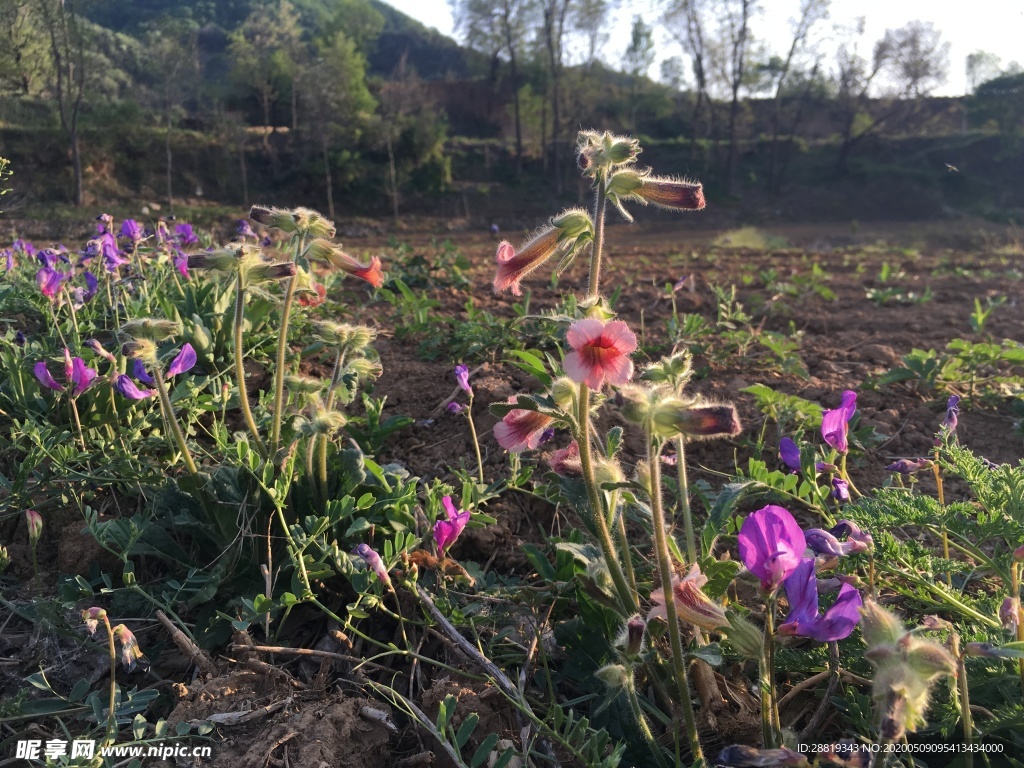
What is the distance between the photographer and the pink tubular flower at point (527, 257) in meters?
1.50

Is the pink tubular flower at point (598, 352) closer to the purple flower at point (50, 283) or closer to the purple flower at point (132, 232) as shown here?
the purple flower at point (50, 283)

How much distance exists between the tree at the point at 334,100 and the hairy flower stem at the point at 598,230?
2583 cm

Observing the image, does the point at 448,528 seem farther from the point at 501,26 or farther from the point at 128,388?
the point at 501,26

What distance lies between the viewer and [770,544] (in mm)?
1156

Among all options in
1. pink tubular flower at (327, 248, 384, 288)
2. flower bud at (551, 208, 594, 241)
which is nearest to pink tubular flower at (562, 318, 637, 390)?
flower bud at (551, 208, 594, 241)

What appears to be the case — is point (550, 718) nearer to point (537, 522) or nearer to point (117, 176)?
point (537, 522)

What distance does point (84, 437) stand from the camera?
7.64 ft

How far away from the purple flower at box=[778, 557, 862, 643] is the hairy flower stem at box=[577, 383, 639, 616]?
1.08 feet

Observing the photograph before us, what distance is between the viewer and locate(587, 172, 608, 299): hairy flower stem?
1.35 meters

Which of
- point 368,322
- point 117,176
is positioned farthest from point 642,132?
point 368,322

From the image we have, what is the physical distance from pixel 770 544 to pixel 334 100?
2935 centimetres

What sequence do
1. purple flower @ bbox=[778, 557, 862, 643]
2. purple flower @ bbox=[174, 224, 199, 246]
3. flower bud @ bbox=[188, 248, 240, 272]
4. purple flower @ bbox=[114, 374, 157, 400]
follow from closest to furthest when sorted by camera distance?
purple flower @ bbox=[778, 557, 862, 643]
flower bud @ bbox=[188, 248, 240, 272]
purple flower @ bbox=[114, 374, 157, 400]
purple flower @ bbox=[174, 224, 199, 246]

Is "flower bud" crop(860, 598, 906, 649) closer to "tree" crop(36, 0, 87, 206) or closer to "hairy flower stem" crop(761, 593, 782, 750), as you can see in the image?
"hairy flower stem" crop(761, 593, 782, 750)

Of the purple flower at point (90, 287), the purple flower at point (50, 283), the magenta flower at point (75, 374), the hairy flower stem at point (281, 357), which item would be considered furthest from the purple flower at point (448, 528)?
the purple flower at point (90, 287)
